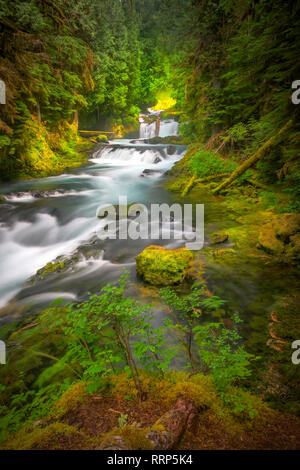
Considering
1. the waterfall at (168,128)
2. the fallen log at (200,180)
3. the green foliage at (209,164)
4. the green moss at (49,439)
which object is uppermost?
the waterfall at (168,128)

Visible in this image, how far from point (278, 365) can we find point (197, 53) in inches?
424

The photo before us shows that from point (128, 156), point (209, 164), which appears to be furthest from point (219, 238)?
point (128, 156)

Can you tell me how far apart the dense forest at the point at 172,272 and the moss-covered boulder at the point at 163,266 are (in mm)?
31

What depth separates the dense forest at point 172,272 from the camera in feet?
5.00

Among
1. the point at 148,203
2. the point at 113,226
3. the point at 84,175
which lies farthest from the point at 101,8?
the point at 113,226

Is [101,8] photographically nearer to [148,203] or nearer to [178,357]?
[148,203]

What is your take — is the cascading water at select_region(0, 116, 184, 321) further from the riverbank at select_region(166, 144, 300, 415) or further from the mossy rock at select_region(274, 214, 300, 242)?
the mossy rock at select_region(274, 214, 300, 242)

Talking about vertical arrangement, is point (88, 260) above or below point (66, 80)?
below

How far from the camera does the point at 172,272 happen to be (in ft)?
12.9

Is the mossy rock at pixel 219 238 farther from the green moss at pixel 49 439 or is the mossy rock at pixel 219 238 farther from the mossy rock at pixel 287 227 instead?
the green moss at pixel 49 439

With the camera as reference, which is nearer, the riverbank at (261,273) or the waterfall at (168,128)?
the riverbank at (261,273)

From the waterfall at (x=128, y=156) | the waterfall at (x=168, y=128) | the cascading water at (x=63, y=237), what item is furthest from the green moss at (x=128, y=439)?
the waterfall at (x=168, y=128)

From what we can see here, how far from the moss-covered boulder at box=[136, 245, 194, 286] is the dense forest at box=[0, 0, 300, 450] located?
0.03 meters

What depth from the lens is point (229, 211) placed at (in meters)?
6.83
